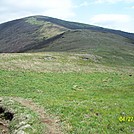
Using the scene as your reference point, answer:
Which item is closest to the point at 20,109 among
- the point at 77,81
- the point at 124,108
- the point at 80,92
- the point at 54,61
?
the point at 124,108

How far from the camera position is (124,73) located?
216 feet

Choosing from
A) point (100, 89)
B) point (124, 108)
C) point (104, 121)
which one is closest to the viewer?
point (104, 121)

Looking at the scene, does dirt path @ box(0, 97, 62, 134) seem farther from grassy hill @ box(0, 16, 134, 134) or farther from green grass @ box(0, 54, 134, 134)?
green grass @ box(0, 54, 134, 134)

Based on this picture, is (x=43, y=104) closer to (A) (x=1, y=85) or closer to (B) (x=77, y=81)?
(A) (x=1, y=85)

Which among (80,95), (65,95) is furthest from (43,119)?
(80,95)

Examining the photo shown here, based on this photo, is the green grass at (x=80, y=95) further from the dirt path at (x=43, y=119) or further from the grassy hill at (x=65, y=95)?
the dirt path at (x=43, y=119)

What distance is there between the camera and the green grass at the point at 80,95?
25641 millimetres

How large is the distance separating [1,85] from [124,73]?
31156mm

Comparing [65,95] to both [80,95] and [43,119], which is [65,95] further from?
[43,119]

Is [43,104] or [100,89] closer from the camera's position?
[43,104]

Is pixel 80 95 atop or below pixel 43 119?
below

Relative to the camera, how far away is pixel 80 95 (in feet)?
134

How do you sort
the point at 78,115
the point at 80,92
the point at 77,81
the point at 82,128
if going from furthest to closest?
the point at 77,81
the point at 80,92
the point at 78,115
the point at 82,128

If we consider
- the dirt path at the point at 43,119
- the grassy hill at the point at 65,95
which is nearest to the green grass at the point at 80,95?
the grassy hill at the point at 65,95
